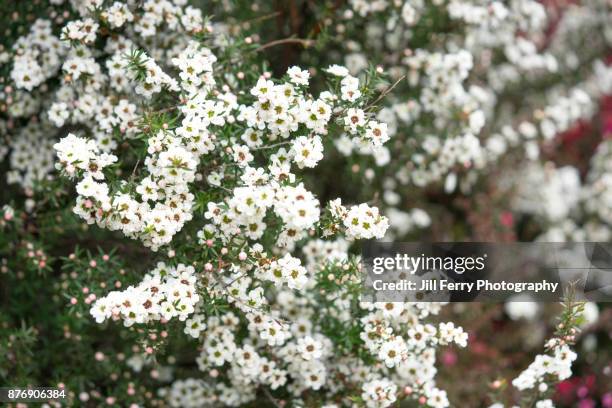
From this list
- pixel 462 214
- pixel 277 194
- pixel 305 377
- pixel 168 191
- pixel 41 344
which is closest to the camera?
pixel 277 194

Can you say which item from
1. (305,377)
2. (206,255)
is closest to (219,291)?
(206,255)

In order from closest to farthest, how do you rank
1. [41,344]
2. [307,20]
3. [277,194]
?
[277,194] → [41,344] → [307,20]

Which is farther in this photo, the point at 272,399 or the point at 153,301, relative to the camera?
the point at 272,399

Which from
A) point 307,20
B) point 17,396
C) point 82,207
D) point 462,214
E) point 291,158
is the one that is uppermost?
point 307,20

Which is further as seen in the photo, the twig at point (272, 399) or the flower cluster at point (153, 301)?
the twig at point (272, 399)

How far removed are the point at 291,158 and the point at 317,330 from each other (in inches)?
37.3

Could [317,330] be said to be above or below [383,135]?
below

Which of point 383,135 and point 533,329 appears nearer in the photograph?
point 383,135

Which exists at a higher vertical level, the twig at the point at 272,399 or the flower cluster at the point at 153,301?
the flower cluster at the point at 153,301

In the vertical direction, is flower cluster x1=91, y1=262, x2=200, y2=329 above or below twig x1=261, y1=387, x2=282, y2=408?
above

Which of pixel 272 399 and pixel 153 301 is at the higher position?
pixel 153 301

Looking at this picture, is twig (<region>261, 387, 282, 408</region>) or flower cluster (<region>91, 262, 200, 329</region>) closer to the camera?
flower cluster (<region>91, 262, 200, 329</region>)

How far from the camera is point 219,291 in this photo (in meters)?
2.62

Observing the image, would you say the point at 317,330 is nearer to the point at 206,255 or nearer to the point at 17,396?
the point at 206,255
